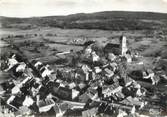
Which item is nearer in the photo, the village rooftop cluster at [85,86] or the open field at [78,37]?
the village rooftop cluster at [85,86]

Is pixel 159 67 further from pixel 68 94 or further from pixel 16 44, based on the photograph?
pixel 16 44

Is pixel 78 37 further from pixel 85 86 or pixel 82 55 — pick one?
pixel 85 86

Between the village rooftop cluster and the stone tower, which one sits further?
the stone tower

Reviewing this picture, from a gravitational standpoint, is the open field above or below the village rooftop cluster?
above

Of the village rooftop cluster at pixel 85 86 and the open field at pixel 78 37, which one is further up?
the open field at pixel 78 37

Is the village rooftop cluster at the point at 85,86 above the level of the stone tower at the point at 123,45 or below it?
below

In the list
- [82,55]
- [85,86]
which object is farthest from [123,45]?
[85,86]

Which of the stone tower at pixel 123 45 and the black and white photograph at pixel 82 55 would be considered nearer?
the black and white photograph at pixel 82 55

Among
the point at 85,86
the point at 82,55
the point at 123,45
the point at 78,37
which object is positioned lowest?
the point at 85,86

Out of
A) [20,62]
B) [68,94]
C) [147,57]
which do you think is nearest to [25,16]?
[20,62]
